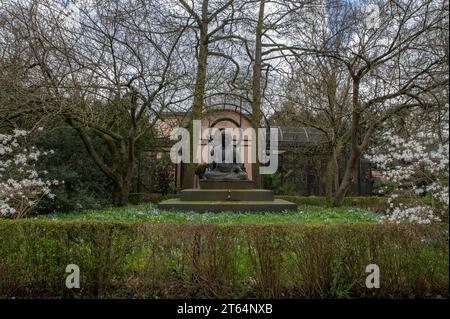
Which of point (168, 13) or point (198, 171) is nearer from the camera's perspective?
point (168, 13)

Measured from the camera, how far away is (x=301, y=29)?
1172 centimetres

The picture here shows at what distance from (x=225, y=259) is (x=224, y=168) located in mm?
7684

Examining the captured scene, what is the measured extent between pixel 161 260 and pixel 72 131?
9.23 meters

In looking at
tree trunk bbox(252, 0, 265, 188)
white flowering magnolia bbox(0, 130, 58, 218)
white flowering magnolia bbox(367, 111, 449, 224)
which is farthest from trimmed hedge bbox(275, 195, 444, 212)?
white flowering magnolia bbox(0, 130, 58, 218)

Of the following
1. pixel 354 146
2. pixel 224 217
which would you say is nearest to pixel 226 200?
pixel 224 217

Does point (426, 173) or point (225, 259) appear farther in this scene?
point (426, 173)

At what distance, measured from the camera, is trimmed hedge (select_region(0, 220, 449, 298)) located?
3.81m

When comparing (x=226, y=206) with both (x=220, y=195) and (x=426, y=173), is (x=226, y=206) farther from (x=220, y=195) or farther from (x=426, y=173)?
(x=426, y=173)

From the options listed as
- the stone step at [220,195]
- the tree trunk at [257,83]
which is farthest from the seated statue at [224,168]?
the tree trunk at [257,83]

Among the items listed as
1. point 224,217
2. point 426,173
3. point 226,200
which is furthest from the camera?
point 226,200

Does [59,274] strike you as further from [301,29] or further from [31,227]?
[301,29]

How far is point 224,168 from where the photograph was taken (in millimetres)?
11453

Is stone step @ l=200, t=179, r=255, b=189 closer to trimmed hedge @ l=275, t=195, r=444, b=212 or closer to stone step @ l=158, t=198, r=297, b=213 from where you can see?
stone step @ l=158, t=198, r=297, b=213
